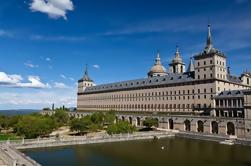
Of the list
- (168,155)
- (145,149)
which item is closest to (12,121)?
(145,149)

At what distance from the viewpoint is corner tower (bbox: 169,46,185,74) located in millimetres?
117250

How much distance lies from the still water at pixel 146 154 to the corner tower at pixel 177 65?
211 feet

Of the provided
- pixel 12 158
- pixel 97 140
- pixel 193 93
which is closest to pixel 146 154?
pixel 97 140

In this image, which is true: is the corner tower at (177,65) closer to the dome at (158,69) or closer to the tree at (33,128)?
the dome at (158,69)

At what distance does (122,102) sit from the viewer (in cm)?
11262

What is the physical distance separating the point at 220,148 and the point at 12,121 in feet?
170

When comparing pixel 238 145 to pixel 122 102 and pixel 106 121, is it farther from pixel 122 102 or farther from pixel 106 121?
pixel 122 102

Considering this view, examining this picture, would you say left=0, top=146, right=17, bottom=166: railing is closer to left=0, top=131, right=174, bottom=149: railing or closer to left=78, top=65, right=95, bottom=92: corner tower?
left=0, top=131, right=174, bottom=149: railing

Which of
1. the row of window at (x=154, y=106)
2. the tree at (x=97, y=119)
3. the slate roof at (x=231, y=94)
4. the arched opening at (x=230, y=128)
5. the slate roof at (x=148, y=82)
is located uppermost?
the slate roof at (x=148, y=82)

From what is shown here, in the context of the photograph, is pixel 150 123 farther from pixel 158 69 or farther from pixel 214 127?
pixel 158 69

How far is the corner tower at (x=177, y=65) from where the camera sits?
117m

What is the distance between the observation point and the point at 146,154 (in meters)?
44.4

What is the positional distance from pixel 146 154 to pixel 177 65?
7715 cm

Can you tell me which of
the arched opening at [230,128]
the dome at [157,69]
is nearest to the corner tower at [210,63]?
the arched opening at [230,128]
